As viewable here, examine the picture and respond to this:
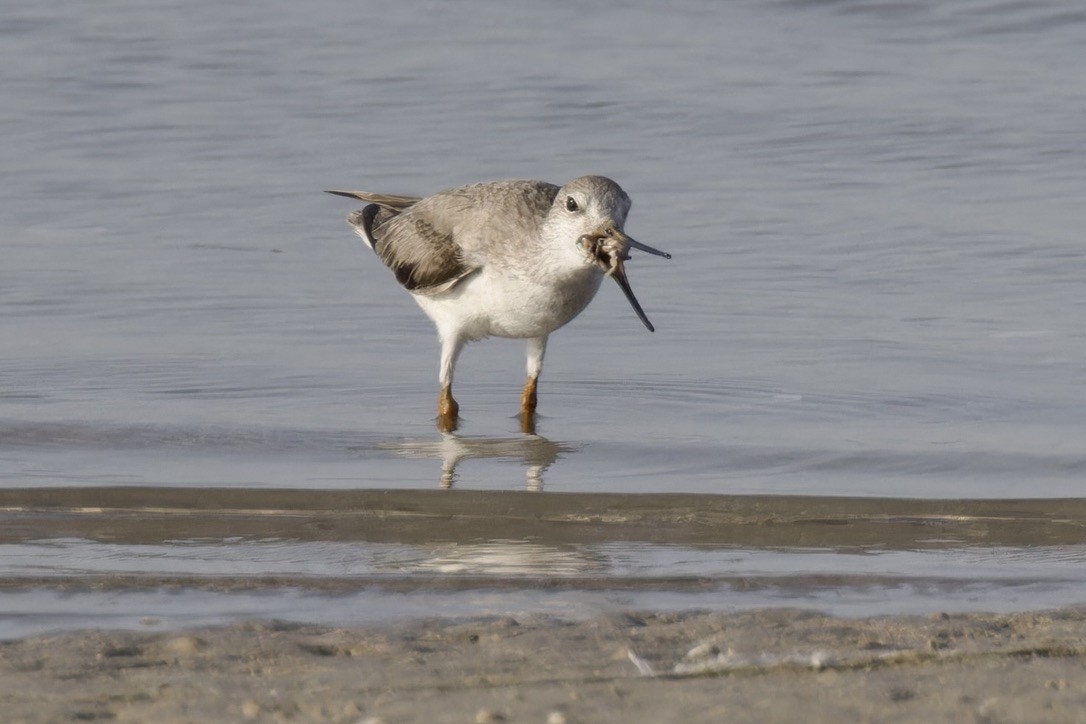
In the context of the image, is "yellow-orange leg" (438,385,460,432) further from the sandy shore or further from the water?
the sandy shore

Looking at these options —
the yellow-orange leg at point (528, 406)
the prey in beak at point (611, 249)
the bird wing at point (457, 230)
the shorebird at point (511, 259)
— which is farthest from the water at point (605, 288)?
the prey in beak at point (611, 249)

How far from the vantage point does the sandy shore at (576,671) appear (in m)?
Answer: 3.85

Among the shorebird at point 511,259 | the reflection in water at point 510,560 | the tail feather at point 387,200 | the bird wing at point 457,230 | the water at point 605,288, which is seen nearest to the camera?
the reflection in water at point 510,560

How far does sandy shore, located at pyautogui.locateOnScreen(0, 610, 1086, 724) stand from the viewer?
12.6ft

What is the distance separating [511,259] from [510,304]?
0.20m

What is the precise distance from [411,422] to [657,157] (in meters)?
5.06

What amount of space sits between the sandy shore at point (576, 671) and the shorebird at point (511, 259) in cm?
292

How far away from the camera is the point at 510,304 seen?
8.02 m

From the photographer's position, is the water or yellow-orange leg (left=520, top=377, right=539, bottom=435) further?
yellow-orange leg (left=520, top=377, right=539, bottom=435)

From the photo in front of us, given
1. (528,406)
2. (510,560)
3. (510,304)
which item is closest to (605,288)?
(528,406)

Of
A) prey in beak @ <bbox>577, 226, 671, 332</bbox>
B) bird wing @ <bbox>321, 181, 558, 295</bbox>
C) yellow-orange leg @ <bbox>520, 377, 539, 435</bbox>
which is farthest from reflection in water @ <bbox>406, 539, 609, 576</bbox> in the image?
bird wing @ <bbox>321, 181, 558, 295</bbox>

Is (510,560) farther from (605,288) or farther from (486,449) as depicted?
(605,288)

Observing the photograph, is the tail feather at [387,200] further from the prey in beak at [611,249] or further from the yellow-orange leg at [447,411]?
the prey in beak at [611,249]

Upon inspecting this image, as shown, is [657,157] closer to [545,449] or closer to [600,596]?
[545,449]
